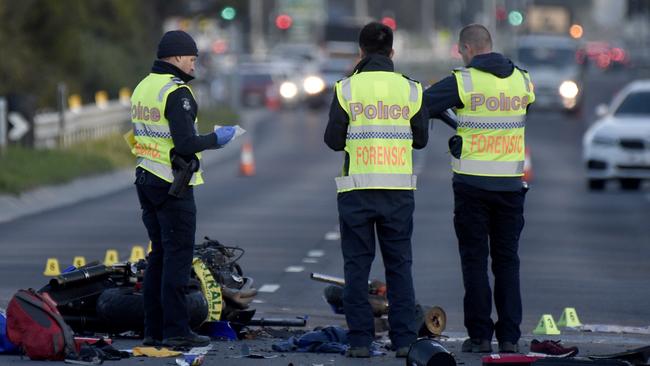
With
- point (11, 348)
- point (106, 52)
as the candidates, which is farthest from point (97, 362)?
point (106, 52)

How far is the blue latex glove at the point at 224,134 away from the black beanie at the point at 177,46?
47 centimetres

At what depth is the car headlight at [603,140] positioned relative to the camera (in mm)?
27547

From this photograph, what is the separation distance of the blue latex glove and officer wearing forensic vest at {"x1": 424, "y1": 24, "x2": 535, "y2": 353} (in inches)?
47.2

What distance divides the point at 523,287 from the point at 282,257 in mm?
3260

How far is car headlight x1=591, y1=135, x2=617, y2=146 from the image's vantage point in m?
27.5

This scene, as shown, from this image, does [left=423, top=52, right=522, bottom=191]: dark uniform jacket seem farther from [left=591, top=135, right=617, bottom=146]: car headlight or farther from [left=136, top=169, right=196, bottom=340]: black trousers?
[left=591, top=135, right=617, bottom=146]: car headlight

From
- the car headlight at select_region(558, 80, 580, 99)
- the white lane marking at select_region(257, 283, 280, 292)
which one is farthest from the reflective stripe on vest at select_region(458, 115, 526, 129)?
the car headlight at select_region(558, 80, 580, 99)

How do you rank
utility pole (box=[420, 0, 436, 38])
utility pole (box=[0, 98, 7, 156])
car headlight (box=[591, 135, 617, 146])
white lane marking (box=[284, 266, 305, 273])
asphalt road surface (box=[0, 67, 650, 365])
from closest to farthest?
asphalt road surface (box=[0, 67, 650, 365]) < white lane marking (box=[284, 266, 305, 273]) < car headlight (box=[591, 135, 617, 146]) < utility pole (box=[0, 98, 7, 156]) < utility pole (box=[420, 0, 436, 38])

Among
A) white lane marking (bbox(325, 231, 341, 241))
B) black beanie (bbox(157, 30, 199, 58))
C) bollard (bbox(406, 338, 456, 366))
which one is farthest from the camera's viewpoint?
white lane marking (bbox(325, 231, 341, 241))

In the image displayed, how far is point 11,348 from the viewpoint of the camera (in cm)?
1016

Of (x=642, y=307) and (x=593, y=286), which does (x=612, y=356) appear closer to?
(x=642, y=307)

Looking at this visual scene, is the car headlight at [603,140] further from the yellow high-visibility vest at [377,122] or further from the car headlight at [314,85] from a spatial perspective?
the car headlight at [314,85]

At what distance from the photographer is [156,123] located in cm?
1055

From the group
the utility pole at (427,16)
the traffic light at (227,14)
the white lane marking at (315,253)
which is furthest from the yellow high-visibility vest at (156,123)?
the utility pole at (427,16)
